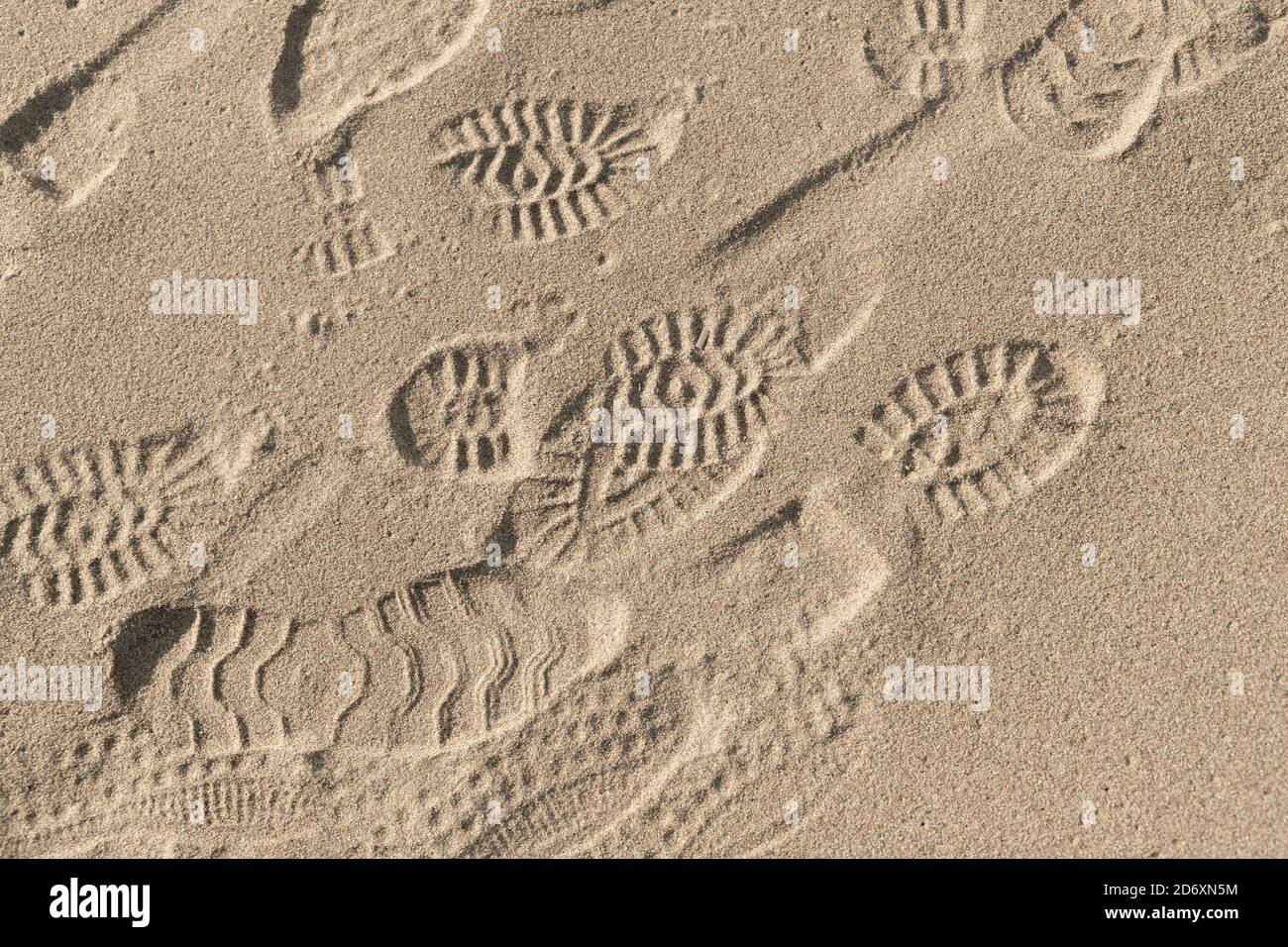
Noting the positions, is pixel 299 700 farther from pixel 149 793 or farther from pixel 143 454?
pixel 143 454

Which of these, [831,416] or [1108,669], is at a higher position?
[831,416]

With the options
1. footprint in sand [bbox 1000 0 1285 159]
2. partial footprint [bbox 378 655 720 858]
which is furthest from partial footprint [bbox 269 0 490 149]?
partial footprint [bbox 378 655 720 858]

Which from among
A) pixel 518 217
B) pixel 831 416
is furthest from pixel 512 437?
pixel 831 416
